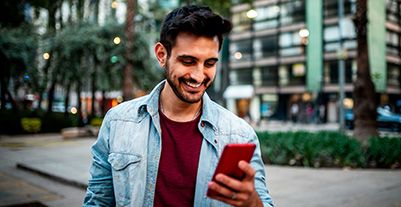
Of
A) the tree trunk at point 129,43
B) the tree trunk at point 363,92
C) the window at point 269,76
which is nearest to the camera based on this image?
the tree trunk at point 363,92

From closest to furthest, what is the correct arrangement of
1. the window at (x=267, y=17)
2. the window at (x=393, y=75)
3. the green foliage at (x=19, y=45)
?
1. the green foliage at (x=19, y=45)
2. the window at (x=393, y=75)
3. the window at (x=267, y=17)

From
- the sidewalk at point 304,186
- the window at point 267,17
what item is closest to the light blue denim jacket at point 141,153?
the sidewalk at point 304,186

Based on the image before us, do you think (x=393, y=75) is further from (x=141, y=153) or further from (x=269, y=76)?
(x=141, y=153)

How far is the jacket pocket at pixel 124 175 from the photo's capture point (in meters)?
1.91

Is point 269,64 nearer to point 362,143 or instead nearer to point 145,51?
point 145,51

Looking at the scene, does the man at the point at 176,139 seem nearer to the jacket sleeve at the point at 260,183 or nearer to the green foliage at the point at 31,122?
the jacket sleeve at the point at 260,183

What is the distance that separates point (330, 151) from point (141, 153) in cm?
789

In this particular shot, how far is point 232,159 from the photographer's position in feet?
4.39

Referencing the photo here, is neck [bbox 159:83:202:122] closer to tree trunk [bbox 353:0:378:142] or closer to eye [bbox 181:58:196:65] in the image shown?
eye [bbox 181:58:196:65]

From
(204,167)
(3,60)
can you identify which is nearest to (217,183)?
(204,167)

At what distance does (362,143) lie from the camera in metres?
9.02

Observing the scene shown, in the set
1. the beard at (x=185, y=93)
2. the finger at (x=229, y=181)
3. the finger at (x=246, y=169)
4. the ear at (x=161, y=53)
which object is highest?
the ear at (x=161, y=53)

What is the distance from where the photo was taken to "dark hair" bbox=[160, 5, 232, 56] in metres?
1.86

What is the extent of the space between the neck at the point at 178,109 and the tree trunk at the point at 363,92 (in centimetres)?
892
